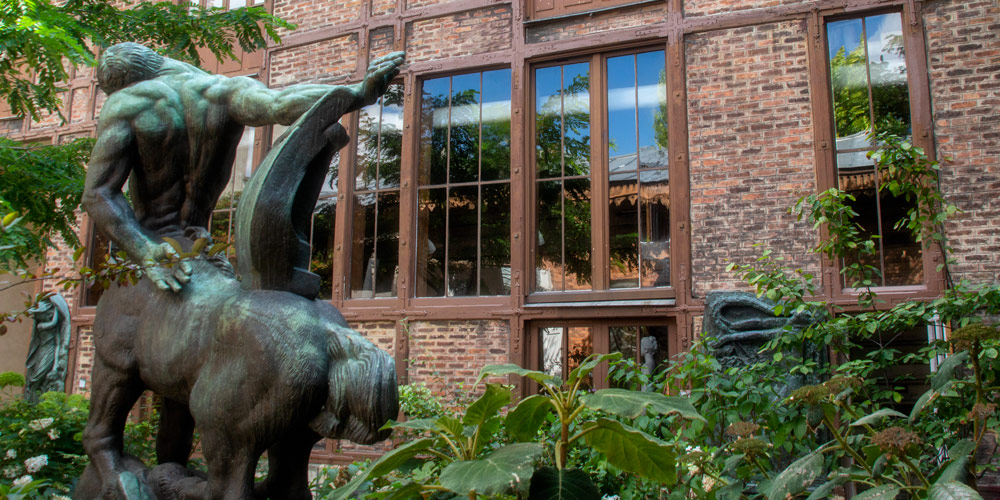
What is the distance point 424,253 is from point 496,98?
80.4 inches

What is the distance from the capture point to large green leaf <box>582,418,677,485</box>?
1.60 metres

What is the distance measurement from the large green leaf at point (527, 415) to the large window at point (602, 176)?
20.1 ft

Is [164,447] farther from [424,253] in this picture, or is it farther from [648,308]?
[424,253]

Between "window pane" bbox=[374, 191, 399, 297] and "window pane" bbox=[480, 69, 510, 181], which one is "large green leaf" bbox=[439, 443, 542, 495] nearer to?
"window pane" bbox=[480, 69, 510, 181]

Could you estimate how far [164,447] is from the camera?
7.97 feet

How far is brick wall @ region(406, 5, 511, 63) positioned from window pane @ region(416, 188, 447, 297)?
173 cm

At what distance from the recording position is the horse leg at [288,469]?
2121mm

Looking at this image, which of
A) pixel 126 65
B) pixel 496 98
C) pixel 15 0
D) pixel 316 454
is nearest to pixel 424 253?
pixel 496 98

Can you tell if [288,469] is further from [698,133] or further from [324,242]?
[324,242]

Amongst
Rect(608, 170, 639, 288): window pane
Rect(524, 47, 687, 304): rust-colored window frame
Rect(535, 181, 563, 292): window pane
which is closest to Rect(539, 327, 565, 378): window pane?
Rect(524, 47, 687, 304): rust-colored window frame

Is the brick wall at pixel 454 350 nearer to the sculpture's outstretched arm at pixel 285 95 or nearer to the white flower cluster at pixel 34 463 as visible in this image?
the white flower cluster at pixel 34 463

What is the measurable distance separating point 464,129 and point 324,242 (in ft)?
7.56

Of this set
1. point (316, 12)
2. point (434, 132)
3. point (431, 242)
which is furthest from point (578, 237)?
point (316, 12)

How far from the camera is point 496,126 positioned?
8719mm
